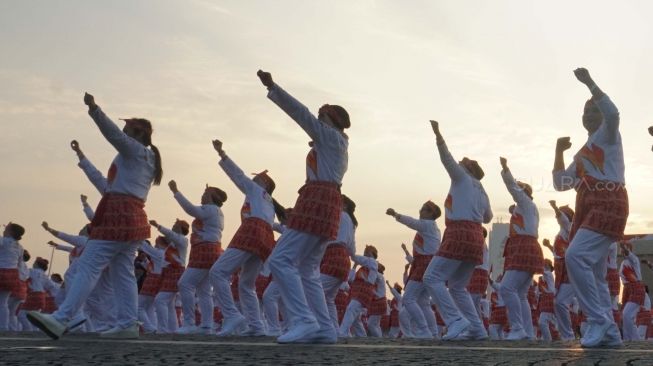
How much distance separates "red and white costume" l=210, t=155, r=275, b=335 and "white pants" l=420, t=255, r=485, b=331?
7.33ft

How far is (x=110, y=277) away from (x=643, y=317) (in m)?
14.3

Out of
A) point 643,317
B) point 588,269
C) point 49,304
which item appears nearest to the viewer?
point 588,269

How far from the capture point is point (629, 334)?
55.0 ft

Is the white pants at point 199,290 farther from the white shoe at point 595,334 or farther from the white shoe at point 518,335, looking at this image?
the white shoe at point 595,334

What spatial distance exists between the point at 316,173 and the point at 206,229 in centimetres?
543

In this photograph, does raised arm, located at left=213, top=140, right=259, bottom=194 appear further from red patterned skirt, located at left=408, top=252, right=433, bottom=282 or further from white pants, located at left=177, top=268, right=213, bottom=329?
red patterned skirt, located at left=408, top=252, right=433, bottom=282

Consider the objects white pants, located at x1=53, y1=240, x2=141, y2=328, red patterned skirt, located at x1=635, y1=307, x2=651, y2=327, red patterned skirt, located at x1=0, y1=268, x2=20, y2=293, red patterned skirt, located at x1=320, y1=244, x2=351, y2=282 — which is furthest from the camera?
red patterned skirt, located at x1=635, y1=307, x2=651, y2=327

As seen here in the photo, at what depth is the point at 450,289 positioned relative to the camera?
1045cm

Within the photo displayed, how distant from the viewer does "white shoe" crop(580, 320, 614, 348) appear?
688 cm

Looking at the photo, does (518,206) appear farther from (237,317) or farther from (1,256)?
(1,256)

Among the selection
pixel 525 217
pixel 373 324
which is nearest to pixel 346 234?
pixel 525 217

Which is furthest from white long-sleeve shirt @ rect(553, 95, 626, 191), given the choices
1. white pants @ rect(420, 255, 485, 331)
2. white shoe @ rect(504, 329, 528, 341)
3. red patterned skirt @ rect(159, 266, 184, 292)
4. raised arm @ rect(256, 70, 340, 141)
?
red patterned skirt @ rect(159, 266, 184, 292)

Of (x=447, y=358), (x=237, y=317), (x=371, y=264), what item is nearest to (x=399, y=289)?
(x=371, y=264)

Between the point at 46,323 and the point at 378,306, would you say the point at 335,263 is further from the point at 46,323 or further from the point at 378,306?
the point at 378,306
